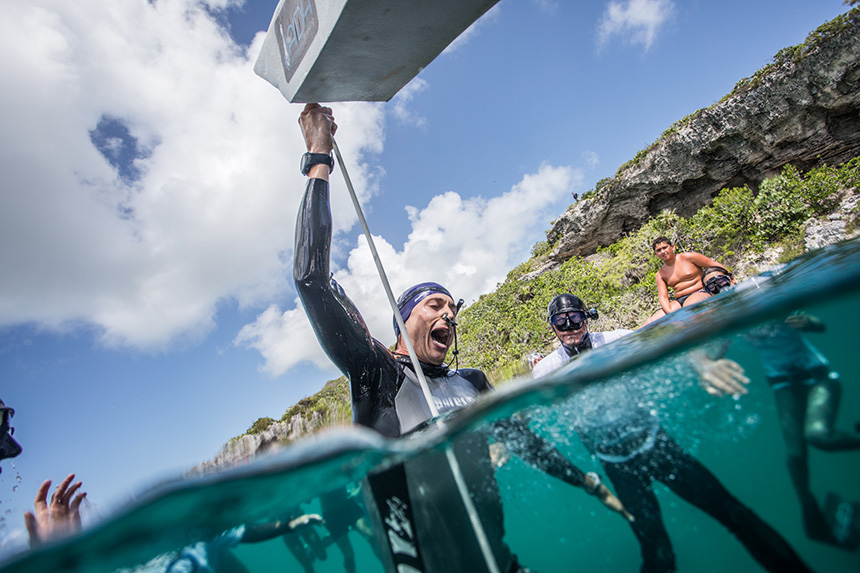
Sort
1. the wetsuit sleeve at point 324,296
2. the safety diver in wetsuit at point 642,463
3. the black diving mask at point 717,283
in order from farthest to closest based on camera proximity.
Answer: the black diving mask at point 717,283
the safety diver in wetsuit at point 642,463
the wetsuit sleeve at point 324,296

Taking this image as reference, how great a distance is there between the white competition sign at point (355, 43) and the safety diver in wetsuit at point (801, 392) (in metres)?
3.79

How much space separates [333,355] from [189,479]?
0.99 m

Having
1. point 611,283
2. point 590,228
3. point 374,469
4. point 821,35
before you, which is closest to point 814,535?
point 374,469

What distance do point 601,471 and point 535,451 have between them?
120 cm

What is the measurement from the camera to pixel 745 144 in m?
19.2

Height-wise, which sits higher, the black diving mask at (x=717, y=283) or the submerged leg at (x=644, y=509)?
the black diving mask at (x=717, y=283)

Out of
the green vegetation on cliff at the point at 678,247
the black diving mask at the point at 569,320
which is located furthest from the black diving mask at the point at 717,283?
Answer: the green vegetation on cliff at the point at 678,247

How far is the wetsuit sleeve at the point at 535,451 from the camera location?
3531 millimetres

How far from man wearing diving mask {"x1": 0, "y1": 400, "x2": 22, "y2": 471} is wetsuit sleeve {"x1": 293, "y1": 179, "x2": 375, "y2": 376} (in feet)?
11.1

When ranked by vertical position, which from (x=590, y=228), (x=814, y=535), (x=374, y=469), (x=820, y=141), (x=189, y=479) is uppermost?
(x=590, y=228)

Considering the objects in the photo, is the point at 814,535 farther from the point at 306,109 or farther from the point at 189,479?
the point at 306,109

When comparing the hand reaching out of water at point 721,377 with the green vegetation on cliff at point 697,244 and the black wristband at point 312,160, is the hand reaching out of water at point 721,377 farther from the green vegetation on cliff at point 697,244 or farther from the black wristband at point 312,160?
the green vegetation on cliff at point 697,244

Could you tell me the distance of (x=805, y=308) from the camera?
3.60 meters

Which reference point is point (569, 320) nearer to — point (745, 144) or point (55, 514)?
point (55, 514)
